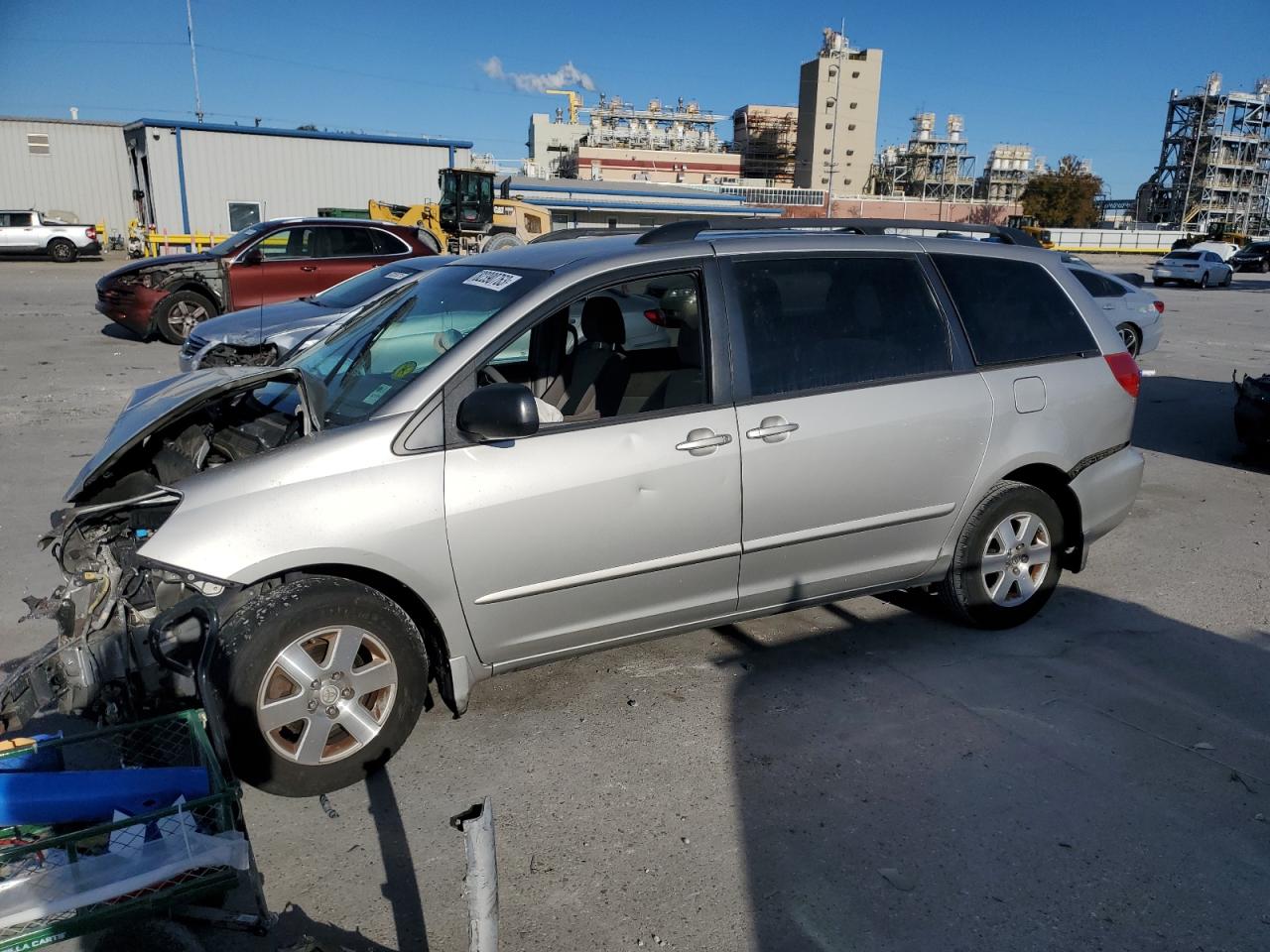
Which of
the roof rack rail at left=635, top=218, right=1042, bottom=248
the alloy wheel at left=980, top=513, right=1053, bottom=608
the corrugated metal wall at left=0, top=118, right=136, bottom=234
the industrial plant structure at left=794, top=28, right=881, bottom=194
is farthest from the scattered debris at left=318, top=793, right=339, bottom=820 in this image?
the industrial plant structure at left=794, top=28, right=881, bottom=194

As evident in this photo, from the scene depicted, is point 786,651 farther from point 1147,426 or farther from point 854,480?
point 1147,426

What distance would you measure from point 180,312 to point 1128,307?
1325cm

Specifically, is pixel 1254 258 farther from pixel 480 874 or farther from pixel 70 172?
pixel 70 172

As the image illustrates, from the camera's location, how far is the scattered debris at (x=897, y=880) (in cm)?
281

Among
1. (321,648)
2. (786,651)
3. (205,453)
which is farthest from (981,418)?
(205,453)

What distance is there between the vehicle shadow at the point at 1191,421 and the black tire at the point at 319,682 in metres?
7.54

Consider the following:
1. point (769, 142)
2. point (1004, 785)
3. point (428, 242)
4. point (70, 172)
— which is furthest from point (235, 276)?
point (769, 142)

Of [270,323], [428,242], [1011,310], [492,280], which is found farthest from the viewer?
[428,242]

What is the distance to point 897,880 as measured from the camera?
9.32 feet

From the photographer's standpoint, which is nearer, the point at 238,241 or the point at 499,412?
the point at 499,412

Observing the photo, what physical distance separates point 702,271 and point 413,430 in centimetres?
134

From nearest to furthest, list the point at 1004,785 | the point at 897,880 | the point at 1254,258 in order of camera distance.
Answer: the point at 897,880 < the point at 1004,785 < the point at 1254,258

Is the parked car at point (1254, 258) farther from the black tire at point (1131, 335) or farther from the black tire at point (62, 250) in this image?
the black tire at point (62, 250)

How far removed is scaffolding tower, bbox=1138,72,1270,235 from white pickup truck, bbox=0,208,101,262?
100306mm
